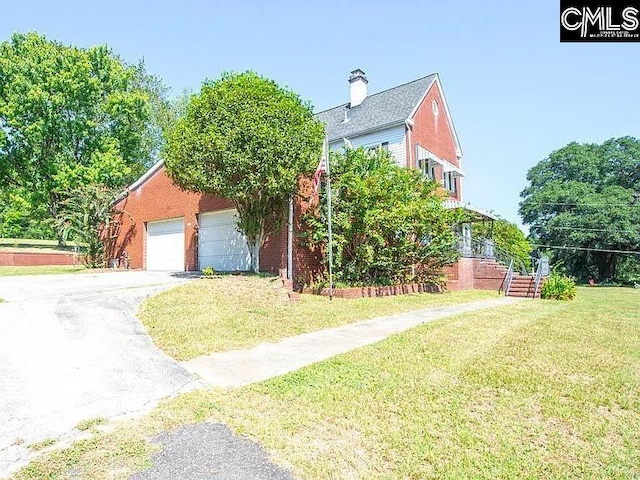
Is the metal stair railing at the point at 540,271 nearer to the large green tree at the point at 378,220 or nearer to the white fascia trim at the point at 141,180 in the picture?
the large green tree at the point at 378,220

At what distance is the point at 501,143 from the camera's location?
1914 centimetres

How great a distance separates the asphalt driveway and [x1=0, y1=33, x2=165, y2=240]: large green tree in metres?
20.1

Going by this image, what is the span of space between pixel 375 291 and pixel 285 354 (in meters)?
7.36

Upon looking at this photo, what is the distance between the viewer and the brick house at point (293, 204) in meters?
14.9

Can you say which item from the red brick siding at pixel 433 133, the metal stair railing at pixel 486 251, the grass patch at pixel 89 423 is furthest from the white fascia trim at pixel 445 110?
the grass patch at pixel 89 423

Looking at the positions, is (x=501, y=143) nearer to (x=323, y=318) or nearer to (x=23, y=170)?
(x=323, y=318)

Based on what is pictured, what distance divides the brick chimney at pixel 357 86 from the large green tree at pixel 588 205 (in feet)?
70.6

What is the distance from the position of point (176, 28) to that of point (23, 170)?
21.6 m

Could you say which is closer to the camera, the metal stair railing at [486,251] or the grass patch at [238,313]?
the grass patch at [238,313]

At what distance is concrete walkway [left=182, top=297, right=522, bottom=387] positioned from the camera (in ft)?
16.3

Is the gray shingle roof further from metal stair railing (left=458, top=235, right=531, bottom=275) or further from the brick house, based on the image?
metal stair railing (left=458, top=235, right=531, bottom=275)

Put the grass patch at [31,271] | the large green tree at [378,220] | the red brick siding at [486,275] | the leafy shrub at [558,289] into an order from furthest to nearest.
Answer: the red brick siding at [486,275]
the grass patch at [31,271]
the leafy shrub at [558,289]
the large green tree at [378,220]

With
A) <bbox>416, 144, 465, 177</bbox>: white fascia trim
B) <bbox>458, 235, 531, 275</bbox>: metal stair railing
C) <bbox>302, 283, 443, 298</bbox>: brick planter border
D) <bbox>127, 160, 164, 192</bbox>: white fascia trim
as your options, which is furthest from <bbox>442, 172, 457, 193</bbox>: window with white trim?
<bbox>127, 160, 164, 192</bbox>: white fascia trim

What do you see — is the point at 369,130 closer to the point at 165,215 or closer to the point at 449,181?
the point at 449,181
